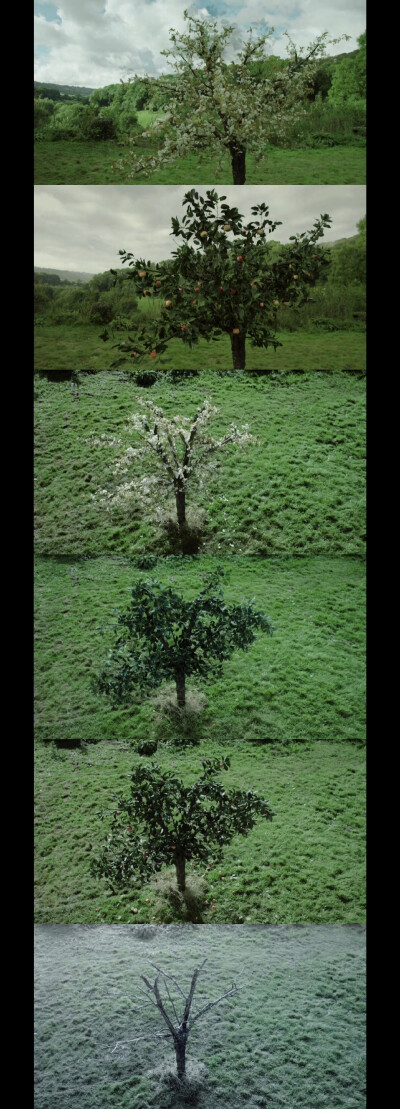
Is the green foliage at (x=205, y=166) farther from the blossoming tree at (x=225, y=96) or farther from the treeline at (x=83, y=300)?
the treeline at (x=83, y=300)

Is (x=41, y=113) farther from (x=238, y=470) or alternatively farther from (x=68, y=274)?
(x=238, y=470)

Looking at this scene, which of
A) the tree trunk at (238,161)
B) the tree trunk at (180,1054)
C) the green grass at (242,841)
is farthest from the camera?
the tree trunk at (238,161)

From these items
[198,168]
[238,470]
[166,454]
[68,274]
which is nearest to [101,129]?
[198,168]

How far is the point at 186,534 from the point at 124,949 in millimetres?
1124

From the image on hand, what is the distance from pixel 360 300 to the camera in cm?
231

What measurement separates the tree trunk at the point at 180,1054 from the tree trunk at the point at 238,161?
224 cm

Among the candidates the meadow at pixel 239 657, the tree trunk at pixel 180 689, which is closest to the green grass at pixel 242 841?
the meadow at pixel 239 657

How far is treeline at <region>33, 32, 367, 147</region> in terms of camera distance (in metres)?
2.27

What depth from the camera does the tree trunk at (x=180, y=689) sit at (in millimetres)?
2244

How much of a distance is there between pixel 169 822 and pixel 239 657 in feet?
1.60

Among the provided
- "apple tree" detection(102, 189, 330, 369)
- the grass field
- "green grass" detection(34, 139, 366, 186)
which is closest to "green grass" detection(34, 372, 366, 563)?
"apple tree" detection(102, 189, 330, 369)

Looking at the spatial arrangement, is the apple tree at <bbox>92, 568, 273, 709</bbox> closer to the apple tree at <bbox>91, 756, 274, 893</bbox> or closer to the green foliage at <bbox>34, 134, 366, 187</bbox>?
the apple tree at <bbox>91, 756, 274, 893</bbox>
